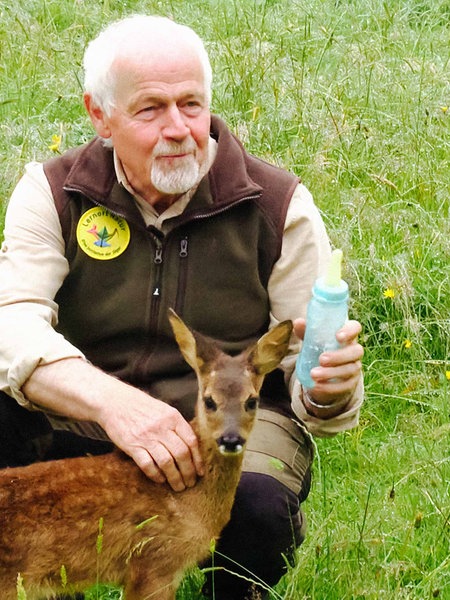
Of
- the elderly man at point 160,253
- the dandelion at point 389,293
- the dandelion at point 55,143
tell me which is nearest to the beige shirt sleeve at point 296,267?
the elderly man at point 160,253

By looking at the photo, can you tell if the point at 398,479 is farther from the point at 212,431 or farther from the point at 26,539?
the point at 26,539

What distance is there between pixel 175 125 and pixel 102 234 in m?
0.41

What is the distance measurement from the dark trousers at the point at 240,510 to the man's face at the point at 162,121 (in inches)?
30.9

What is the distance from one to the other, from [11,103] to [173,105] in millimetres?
2868

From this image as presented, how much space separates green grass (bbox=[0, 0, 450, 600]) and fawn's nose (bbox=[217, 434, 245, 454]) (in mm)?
354

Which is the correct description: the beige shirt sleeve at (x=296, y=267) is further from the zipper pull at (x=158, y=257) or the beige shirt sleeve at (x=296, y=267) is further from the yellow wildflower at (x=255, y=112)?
the yellow wildflower at (x=255, y=112)

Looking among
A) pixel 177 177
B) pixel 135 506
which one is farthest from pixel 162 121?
pixel 135 506

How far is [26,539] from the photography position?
133 inches

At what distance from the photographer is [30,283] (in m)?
3.89

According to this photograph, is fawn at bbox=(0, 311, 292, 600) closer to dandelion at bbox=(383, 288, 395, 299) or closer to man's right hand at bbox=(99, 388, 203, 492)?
man's right hand at bbox=(99, 388, 203, 492)

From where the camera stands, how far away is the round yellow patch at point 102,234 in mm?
3928

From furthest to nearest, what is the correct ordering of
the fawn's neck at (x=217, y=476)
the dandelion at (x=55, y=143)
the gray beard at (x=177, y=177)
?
1. the dandelion at (x=55, y=143)
2. the gray beard at (x=177, y=177)
3. the fawn's neck at (x=217, y=476)

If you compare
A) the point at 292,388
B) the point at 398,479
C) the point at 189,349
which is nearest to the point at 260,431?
the point at 292,388

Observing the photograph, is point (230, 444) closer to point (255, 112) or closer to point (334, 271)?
point (334, 271)
